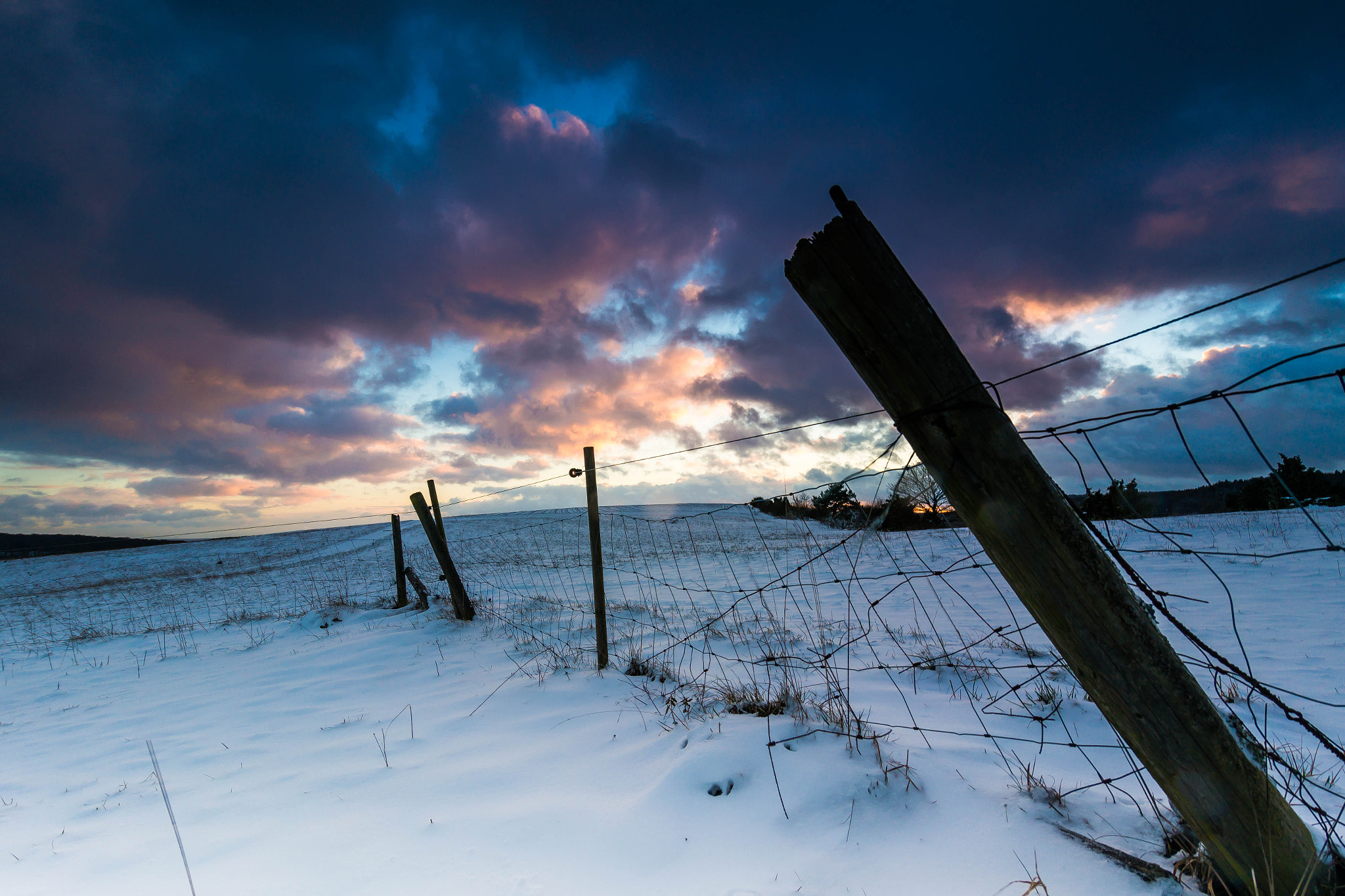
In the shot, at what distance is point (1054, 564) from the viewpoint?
5.35 ft

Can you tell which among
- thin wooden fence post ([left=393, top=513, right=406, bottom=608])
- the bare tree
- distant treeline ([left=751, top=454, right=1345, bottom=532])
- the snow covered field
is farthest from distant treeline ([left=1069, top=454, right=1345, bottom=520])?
thin wooden fence post ([left=393, top=513, right=406, bottom=608])

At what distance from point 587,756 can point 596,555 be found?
222 centimetres

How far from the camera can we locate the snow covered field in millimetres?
2174

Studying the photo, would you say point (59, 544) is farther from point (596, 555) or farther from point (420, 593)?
point (596, 555)

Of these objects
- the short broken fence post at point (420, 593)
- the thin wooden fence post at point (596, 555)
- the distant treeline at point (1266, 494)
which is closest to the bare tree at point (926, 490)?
the thin wooden fence post at point (596, 555)

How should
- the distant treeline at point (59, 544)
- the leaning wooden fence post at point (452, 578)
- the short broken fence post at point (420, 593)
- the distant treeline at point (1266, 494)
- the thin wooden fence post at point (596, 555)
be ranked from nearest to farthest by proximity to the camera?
the thin wooden fence post at point (596, 555), the leaning wooden fence post at point (452, 578), the short broken fence post at point (420, 593), the distant treeline at point (1266, 494), the distant treeline at point (59, 544)

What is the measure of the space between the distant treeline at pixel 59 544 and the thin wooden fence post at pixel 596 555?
21.8 meters

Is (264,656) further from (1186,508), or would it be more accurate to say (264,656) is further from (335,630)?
(1186,508)

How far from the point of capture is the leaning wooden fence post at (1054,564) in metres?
1.59

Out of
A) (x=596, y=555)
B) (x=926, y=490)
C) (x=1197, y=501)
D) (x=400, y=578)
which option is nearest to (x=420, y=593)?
(x=400, y=578)

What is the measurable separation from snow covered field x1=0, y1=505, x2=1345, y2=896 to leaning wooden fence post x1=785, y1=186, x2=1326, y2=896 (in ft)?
1.15

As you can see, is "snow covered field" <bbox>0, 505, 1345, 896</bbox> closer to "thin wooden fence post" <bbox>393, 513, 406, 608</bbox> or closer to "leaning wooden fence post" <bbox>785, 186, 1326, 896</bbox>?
"leaning wooden fence post" <bbox>785, 186, 1326, 896</bbox>

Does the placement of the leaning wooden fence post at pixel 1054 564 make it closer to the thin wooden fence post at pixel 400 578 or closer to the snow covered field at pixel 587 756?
the snow covered field at pixel 587 756

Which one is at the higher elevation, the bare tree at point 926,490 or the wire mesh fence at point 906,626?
the bare tree at point 926,490
